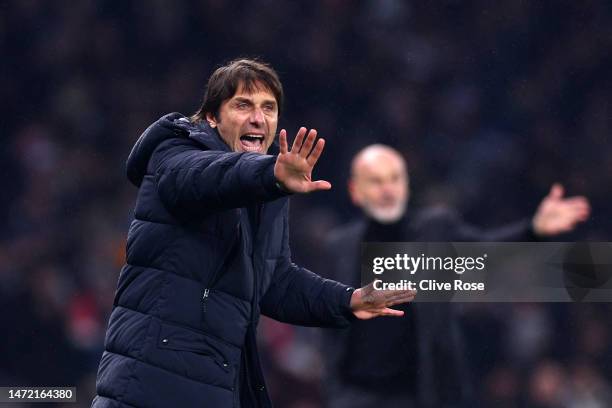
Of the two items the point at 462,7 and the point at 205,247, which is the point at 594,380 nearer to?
the point at 462,7

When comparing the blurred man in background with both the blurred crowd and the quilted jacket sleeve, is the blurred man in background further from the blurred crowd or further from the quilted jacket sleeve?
the quilted jacket sleeve

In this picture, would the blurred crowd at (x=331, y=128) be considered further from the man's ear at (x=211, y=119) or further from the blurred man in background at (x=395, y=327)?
the man's ear at (x=211, y=119)

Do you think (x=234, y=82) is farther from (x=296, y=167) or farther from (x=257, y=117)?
(x=296, y=167)

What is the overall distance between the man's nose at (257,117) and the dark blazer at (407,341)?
2.05m

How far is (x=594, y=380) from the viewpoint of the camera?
15.9 ft

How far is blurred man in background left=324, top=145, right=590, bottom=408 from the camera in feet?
15.3

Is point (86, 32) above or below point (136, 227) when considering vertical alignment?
above

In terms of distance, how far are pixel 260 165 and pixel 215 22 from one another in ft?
9.54

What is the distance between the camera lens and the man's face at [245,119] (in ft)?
8.96

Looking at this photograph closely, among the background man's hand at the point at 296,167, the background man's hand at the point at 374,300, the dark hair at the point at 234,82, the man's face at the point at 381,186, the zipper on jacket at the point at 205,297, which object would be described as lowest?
the zipper on jacket at the point at 205,297

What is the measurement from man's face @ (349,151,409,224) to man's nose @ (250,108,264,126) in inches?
81.8

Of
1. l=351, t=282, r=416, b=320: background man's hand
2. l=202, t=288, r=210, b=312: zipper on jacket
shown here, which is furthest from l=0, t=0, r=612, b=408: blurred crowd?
l=202, t=288, r=210, b=312: zipper on jacket

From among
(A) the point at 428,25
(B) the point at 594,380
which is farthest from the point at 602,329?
(A) the point at 428,25

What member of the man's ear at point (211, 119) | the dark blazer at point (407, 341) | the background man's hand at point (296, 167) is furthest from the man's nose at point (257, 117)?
the dark blazer at point (407, 341)
